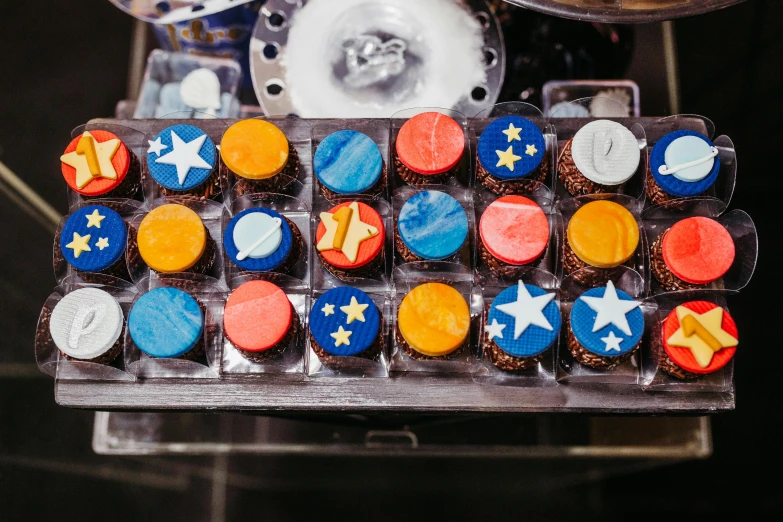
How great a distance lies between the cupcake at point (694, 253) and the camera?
4.21 feet

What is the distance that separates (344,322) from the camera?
1.26 m

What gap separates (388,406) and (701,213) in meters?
0.80

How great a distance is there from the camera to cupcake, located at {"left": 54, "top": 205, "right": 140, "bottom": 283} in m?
1.31

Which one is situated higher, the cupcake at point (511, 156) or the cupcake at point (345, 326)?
the cupcake at point (511, 156)

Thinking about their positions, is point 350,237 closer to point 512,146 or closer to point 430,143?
point 430,143

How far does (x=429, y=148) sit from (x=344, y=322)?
0.42m

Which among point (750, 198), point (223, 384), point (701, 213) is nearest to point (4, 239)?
point (223, 384)

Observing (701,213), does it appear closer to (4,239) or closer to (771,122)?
(771,122)

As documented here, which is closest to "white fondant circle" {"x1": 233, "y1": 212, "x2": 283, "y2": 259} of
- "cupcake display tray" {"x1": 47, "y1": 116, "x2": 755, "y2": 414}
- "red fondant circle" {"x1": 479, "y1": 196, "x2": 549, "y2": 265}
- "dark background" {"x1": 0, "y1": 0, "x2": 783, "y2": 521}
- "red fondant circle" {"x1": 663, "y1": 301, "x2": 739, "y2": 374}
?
"cupcake display tray" {"x1": 47, "y1": 116, "x2": 755, "y2": 414}

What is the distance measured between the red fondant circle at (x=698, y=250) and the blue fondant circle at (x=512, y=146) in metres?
0.33

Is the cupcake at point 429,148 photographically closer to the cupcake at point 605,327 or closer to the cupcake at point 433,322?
the cupcake at point 433,322

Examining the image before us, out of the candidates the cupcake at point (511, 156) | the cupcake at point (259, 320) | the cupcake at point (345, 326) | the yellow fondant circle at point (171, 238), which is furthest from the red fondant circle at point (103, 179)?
the cupcake at point (511, 156)

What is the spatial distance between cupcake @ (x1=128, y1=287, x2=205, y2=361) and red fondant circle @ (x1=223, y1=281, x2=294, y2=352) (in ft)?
0.22

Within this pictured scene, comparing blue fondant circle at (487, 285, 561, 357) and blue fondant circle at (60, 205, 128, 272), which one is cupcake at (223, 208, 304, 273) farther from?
blue fondant circle at (487, 285, 561, 357)
